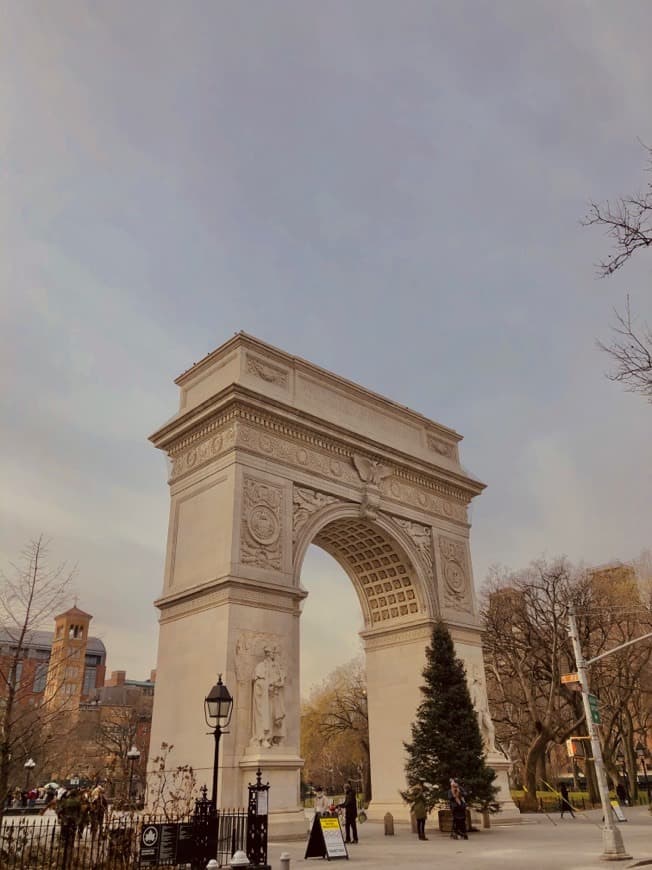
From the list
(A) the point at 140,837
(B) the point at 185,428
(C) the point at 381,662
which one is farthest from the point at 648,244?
(C) the point at 381,662

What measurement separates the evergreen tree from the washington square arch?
3714 millimetres

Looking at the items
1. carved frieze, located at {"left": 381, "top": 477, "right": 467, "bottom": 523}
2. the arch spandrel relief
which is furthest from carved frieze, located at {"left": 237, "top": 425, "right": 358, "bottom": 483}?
the arch spandrel relief

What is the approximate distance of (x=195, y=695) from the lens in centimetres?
2011

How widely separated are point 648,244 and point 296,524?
16142 mm

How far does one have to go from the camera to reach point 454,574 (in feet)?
91.6

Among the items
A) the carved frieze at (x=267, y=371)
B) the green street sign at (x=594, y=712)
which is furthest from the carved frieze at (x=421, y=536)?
the green street sign at (x=594, y=712)

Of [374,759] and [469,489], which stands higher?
[469,489]

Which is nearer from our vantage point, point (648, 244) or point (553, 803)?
point (648, 244)

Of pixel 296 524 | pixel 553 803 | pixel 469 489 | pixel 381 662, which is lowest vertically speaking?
pixel 553 803

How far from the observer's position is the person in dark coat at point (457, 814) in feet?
62.9

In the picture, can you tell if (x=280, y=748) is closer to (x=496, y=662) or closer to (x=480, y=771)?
(x=480, y=771)

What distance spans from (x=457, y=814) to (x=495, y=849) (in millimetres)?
3590

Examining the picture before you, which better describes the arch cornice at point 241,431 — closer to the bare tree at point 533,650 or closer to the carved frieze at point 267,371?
the carved frieze at point 267,371

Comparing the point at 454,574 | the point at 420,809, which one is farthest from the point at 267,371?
the point at 420,809
